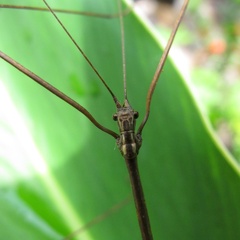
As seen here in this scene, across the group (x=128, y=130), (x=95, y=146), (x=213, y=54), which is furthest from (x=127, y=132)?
(x=213, y=54)

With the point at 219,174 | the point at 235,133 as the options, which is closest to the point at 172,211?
the point at 219,174

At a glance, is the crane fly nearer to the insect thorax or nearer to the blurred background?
the insect thorax

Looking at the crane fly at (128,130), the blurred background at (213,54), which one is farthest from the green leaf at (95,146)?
the blurred background at (213,54)

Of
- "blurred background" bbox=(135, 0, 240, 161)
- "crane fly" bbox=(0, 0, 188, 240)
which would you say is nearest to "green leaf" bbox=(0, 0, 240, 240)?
"crane fly" bbox=(0, 0, 188, 240)

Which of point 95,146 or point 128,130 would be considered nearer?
point 128,130

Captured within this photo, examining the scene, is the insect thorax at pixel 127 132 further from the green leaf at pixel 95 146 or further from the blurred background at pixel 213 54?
the blurred background at pixel 213 54

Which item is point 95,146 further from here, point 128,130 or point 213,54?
point 213,54
